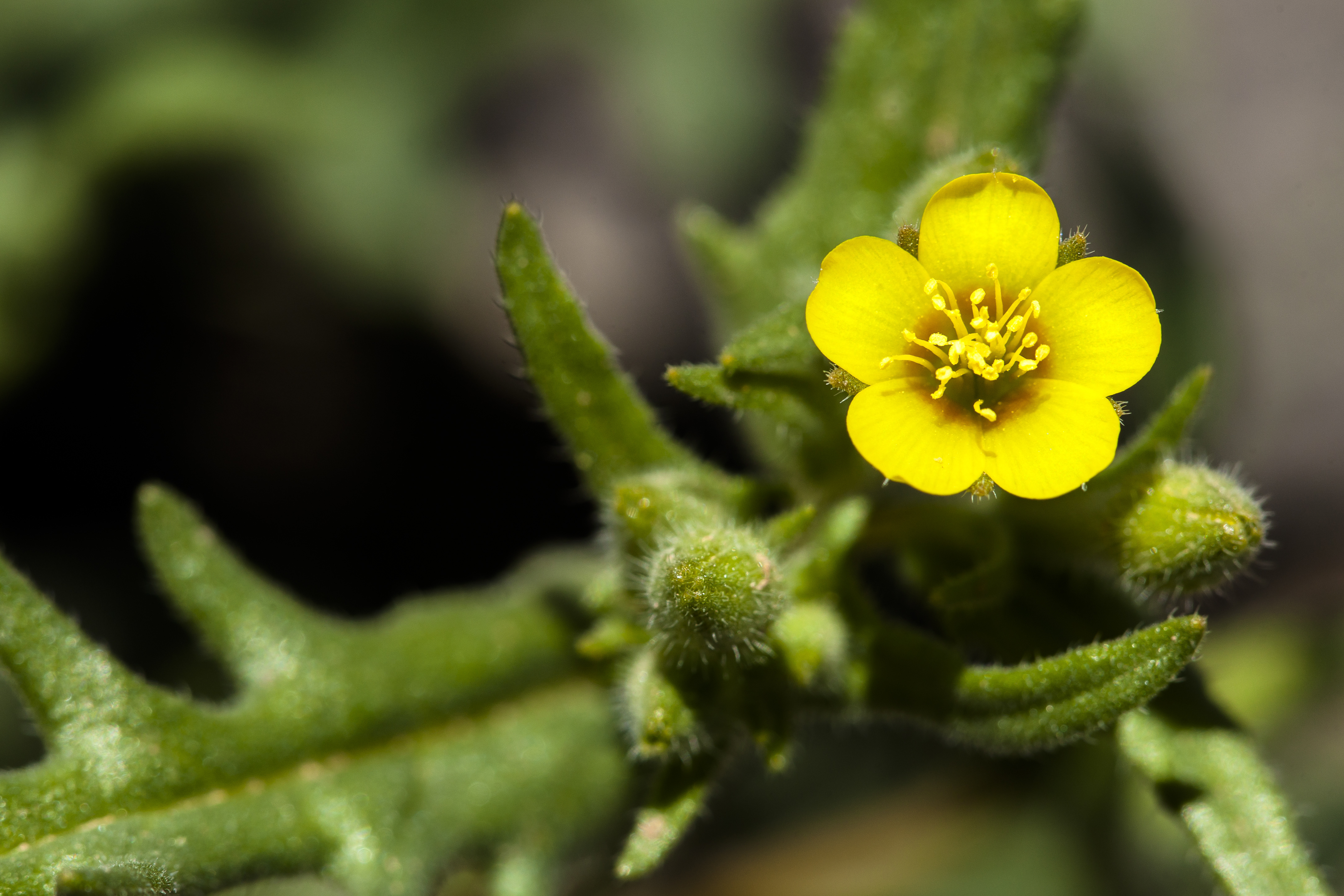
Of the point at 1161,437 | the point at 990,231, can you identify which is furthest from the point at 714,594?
the point at 1161,437

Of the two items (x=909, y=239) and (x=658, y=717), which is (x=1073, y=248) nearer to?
(x=909, y=239)

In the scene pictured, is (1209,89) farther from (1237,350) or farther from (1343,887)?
(1343,887)

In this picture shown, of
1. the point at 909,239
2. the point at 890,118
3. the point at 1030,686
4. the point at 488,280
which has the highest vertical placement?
the point at 488,280

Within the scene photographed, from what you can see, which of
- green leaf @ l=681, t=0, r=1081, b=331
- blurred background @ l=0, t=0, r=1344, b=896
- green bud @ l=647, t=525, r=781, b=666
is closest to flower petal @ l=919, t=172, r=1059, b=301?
green bud @ l=647, t=525, r=781, b=666

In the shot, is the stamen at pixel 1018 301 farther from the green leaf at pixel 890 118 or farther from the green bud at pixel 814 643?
the green leaf at pixel 890 118

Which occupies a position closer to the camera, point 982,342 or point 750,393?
point 982,342

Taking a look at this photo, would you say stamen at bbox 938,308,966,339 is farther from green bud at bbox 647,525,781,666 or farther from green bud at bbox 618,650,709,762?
green bud at bbox 618,650,709,762
